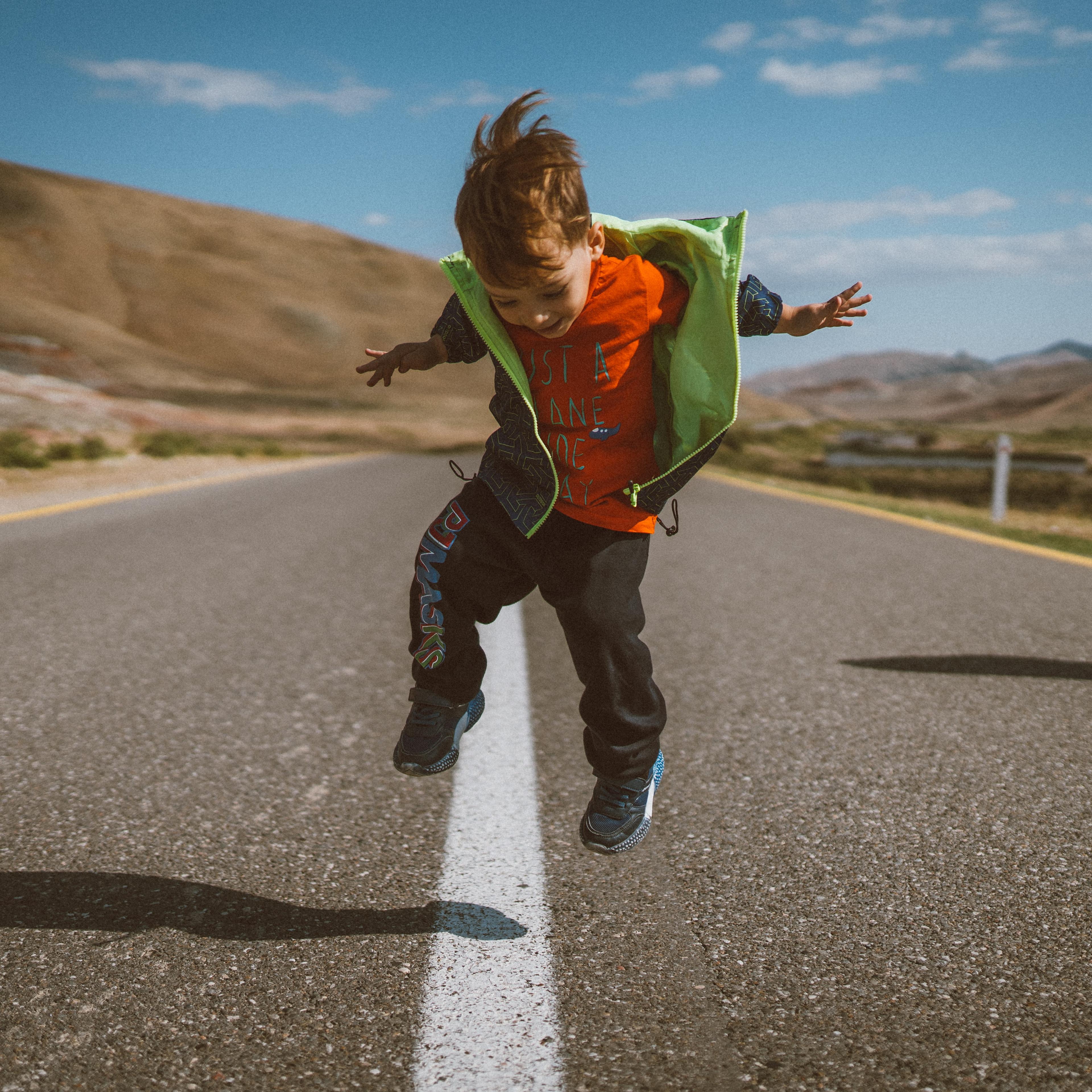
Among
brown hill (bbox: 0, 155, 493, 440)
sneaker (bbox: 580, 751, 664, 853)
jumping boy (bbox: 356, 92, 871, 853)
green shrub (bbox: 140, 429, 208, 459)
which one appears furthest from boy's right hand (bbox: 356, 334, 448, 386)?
brown hill (bbox: 0, 155, 493, 440)

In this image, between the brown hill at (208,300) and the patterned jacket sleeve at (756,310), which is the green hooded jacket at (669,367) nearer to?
the patterned jacket sleeve at (756,310)

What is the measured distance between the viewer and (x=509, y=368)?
7.11 ft

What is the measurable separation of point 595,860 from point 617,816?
0.90 ft

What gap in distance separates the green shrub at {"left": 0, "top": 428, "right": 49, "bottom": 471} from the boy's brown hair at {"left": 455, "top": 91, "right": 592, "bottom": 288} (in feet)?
53.6

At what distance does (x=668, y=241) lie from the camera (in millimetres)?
2277

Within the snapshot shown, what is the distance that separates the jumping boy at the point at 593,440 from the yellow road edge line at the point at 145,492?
8.25 m

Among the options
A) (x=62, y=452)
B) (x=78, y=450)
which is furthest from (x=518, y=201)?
(x=78, y=450)

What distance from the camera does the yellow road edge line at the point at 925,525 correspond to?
791cm

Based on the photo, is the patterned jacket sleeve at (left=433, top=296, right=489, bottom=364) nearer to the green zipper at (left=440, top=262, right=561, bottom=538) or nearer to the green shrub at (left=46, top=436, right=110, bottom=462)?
the green zipper at (left=440, top=262, right=561, bottom=538)

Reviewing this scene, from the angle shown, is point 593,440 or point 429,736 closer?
point 593,440

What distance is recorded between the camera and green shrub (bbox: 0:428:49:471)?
16500 mm

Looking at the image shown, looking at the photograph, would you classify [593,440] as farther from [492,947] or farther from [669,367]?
[492,947]

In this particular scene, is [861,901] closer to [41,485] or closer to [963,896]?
[963,896]

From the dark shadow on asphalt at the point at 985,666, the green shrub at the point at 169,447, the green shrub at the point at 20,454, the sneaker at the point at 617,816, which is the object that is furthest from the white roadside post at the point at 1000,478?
the green shrub at the point at 169,447
